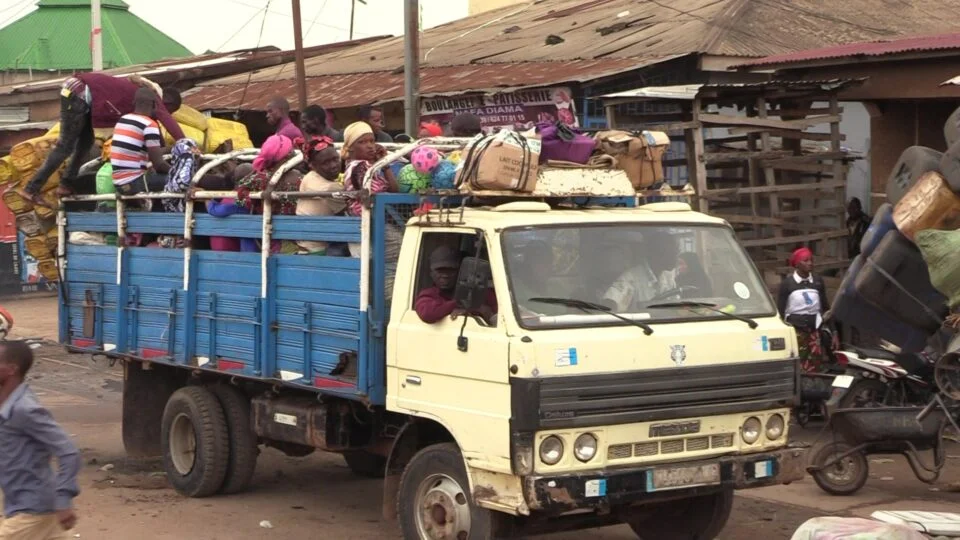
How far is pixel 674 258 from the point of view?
723cm

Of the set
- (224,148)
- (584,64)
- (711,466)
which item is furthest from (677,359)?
(584,64)

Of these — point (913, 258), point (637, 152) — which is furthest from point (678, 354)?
point (913, 258)

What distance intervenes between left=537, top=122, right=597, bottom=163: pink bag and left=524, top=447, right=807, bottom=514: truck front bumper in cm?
188

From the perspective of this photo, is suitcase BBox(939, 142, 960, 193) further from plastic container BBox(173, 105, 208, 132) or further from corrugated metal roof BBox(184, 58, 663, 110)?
corrugated metal roof BBox(184, 58, 663, 110)

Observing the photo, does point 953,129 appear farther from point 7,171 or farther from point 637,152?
point 7,171

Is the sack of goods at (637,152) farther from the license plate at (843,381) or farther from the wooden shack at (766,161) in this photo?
the wooden shack at (766,161)

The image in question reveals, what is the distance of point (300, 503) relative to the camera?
9352mm

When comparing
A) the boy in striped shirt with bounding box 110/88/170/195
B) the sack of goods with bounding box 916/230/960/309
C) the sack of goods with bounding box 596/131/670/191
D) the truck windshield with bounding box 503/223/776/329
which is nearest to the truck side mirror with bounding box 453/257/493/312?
the truck windshield with bounding box 503/223/776/329

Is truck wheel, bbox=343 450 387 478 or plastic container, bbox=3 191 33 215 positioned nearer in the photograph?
truck wheel, bbox=343 450 387 478

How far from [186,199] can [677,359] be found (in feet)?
13.4

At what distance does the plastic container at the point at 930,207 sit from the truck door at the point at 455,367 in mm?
2847

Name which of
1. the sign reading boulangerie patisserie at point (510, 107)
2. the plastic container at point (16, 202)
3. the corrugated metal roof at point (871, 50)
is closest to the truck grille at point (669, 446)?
the corrugated metal roof at point (871, 50)

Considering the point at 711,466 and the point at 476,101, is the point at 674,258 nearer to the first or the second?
the point at 711,466

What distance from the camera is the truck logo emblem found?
6.71 m
